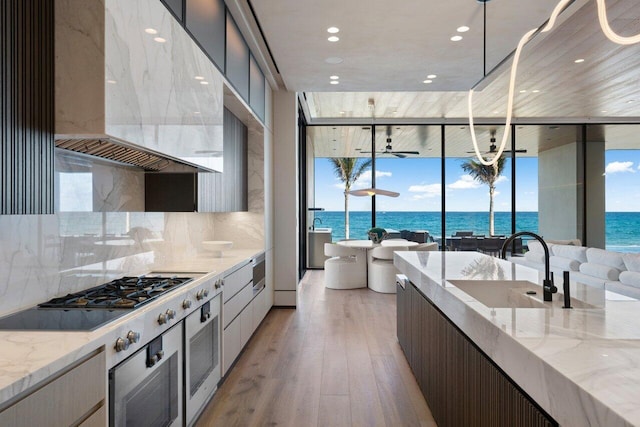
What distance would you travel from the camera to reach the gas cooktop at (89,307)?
61.2 inches

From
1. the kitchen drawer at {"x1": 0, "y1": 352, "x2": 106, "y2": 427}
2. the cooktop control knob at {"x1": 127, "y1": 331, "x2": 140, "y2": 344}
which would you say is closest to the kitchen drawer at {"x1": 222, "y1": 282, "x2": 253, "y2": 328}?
the cooktop control knob at {"x1": 127, "y1": 331, "x2": 140, "y2": 344}

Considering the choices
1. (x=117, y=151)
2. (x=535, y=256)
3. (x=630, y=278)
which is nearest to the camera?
(x=117, y=151)

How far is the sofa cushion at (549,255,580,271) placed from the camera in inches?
194

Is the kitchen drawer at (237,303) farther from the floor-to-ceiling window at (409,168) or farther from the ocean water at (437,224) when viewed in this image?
the ocean water at (437,224)

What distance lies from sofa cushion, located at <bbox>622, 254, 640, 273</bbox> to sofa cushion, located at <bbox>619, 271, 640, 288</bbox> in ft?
0.19

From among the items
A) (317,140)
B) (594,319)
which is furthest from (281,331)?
(317,140)

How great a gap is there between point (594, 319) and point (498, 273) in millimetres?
1123

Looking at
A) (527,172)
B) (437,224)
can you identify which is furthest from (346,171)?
(437,224)

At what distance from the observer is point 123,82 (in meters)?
1.80

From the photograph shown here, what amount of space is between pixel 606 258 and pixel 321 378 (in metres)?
3.43

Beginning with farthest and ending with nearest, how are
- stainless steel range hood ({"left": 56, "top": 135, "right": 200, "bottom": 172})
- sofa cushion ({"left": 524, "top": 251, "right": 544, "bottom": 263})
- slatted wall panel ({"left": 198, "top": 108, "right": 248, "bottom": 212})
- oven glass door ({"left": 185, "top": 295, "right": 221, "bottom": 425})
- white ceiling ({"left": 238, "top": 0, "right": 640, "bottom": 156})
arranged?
sofa cushion ({"left": 524, "top": 251, "right": 544, "bottom": 263})
slatted wall panel ({"left": 198, "top": 108, "right": 248, "bottom": 212})
white ceiling ({"left": 238, "top": 0, "right": 640, "bottom": 156})
oven glass door ({"left": 185, "top": 295, "right": 221, "bottom": 425})
stainless steel range hood ({"left": 56, "top": 135, "right": 200, "bottom": 172})

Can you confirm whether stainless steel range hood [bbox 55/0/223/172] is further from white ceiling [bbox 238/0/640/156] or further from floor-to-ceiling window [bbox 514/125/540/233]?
floor-to-ceiling window [bbox 514/125/540/233]

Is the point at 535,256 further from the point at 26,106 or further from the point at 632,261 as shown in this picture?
the point at 26,106

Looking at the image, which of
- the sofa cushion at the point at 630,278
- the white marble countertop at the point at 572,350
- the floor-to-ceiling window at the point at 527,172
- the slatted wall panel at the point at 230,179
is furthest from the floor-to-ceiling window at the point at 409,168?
the white marble countertop at the point at 572,350
